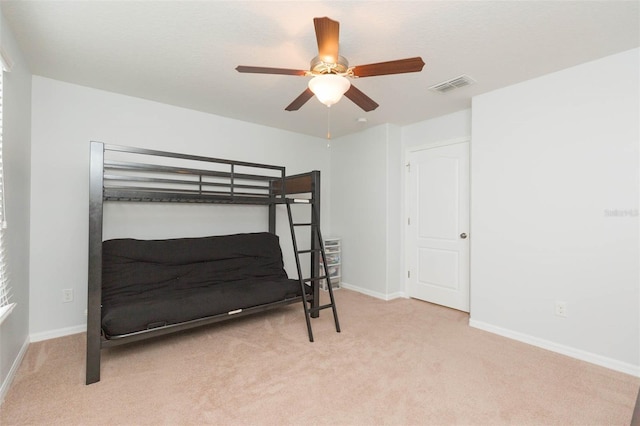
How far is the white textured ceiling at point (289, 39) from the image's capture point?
72.5 inches

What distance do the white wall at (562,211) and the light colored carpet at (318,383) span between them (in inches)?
10.9

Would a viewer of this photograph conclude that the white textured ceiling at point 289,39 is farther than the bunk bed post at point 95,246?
No

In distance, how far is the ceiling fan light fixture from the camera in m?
1.85

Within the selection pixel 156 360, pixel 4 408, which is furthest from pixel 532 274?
pixel 4 408

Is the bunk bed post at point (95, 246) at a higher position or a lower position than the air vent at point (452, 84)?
lower

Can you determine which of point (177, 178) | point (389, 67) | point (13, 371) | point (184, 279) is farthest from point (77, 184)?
point (389, 67)

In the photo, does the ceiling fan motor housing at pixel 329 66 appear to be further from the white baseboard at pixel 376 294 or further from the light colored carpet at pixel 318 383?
the white baseboard at pixel 376 294

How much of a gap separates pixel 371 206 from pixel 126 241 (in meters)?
2.94

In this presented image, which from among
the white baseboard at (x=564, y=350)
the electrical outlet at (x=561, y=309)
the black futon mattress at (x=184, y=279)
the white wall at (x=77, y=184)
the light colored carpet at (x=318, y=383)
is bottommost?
the light colored carpet at (x=318, y=383)

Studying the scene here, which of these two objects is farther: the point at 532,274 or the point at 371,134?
the point at 371,134

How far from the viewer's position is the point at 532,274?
2779 millimetres

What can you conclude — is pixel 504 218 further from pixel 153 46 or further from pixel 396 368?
pixel 153 46

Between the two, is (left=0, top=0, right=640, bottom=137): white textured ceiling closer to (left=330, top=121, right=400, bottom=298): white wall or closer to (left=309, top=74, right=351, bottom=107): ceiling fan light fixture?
(left=309, top=74, right=351, bottom=107): ceiling fan light fixture

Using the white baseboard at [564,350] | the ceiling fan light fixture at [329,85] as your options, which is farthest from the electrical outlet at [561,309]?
the ceiling fan light fixture at [329,85]
